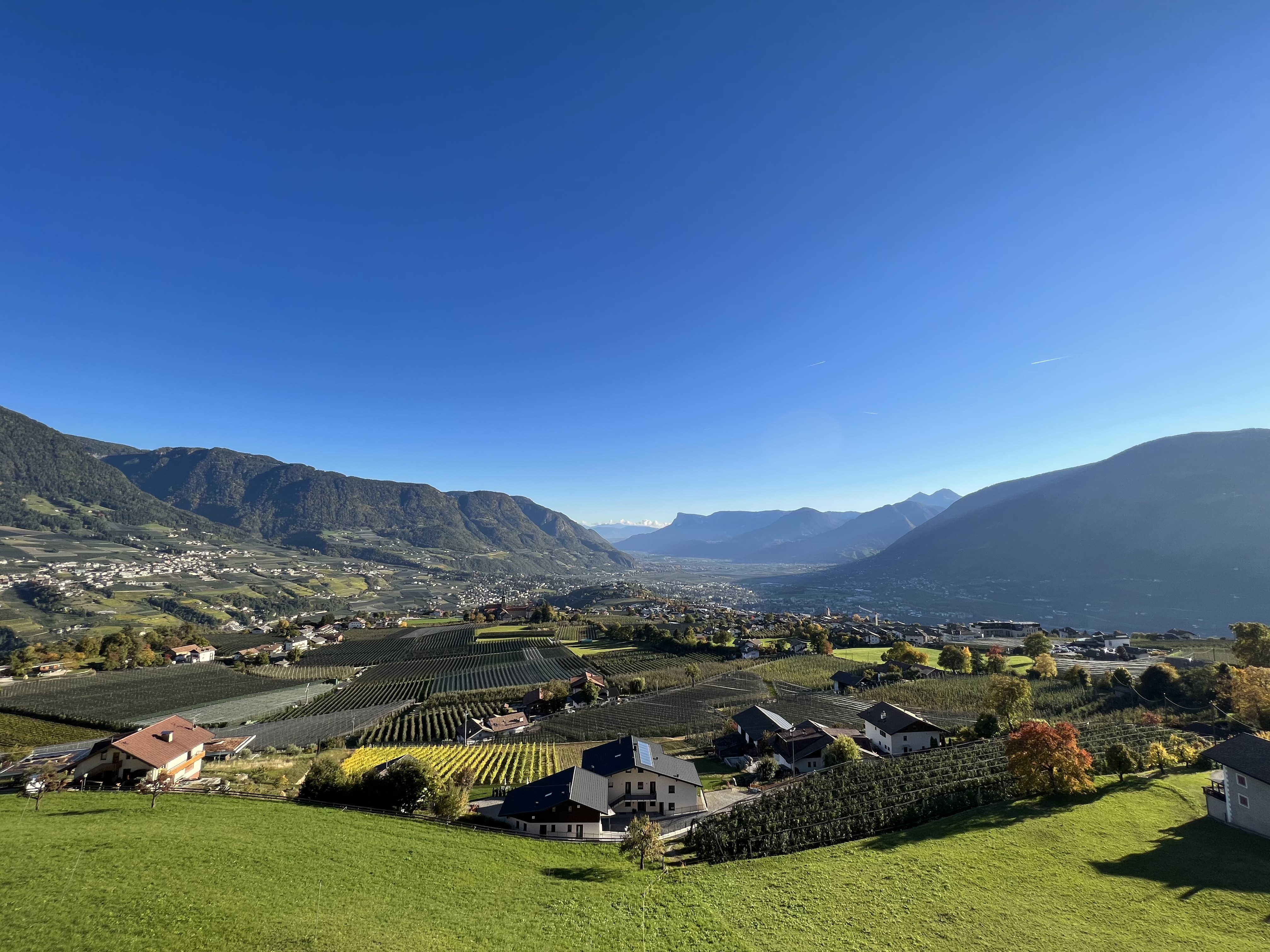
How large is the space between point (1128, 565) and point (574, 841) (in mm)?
262215

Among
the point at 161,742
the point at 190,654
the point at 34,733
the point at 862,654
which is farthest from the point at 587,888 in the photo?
the point at 190,654

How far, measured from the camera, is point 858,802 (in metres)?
28.5

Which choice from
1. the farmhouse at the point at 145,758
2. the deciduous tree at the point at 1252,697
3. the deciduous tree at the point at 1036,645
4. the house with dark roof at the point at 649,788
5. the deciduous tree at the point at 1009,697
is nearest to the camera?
the farmhouse at the point at 145,758

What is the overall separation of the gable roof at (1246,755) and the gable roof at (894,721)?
2100 centimetres

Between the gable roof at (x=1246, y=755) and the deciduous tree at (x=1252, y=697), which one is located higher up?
the gable roof at (x=1246, y=755)

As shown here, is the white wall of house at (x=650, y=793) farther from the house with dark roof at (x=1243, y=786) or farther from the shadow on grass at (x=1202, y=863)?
the house with dark roof at (x=1243, y=786)

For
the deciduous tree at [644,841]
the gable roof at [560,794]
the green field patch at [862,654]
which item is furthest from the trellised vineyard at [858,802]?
the green field patch at [862,654]

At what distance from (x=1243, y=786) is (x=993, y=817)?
10.8m

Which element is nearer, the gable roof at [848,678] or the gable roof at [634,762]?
the gable roof at [634,762]

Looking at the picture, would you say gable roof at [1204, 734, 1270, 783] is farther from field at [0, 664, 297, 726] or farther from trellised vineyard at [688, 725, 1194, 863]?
field at [0, 664, 297, 726]

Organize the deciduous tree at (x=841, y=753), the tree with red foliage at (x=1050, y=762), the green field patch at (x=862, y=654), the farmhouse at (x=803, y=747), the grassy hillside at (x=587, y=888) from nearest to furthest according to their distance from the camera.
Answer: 1. the grassy hillside at (x=587, y=888)
2. the tree with red foliage at (x=1050, y=762)
3. the deciduous tree at (x=841, y=753)
4. the farmhouse at (x=803, y=747)
5. the green field patch at (x=862, y=654)

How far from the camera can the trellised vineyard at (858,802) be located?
2453cm

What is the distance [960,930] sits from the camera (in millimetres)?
16250

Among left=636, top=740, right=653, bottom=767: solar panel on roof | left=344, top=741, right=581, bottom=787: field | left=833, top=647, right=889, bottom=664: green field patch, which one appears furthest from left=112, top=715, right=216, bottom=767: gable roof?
left=833, top=647, right=889, bottom=664: green field patch
